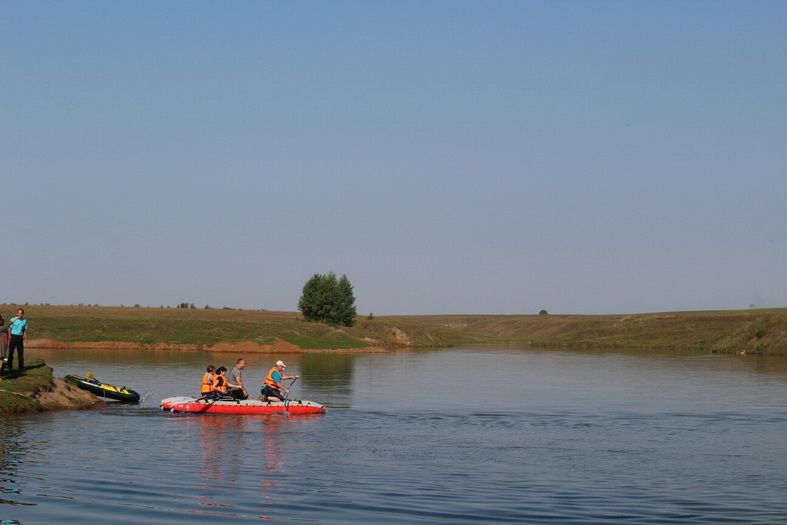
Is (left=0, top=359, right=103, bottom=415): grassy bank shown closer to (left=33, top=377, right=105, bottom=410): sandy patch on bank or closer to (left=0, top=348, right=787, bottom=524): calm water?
(left=33, top=377, right=105, bottom=410): sandy patch on bank

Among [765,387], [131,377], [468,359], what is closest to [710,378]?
[765,387]

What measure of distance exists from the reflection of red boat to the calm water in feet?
2.41

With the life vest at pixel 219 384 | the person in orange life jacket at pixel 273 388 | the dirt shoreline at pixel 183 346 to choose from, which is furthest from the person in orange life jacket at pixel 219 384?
the dirt shoreline at pixel 183 346

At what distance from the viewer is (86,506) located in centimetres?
2086

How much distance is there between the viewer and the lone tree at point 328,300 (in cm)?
13525

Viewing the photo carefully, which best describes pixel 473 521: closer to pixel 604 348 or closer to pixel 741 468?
pixel 741 468

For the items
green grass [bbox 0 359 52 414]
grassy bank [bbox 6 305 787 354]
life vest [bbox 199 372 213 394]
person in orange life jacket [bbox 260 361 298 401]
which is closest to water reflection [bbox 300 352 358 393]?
grassy bank [bbox 6 305 787 354]

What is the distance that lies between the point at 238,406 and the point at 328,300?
305ft

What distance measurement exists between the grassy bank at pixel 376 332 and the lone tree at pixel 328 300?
3185 millimetres

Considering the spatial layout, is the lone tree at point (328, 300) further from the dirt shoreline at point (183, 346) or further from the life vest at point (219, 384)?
the life vest at point (219, 384)

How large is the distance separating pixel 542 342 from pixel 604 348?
15.4 meters

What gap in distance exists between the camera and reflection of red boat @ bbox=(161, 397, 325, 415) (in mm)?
41747

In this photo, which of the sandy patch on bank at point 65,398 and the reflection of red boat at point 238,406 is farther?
the reflection of red boat at point 238,406

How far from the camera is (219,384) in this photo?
43.6m
